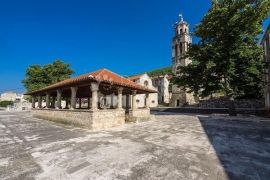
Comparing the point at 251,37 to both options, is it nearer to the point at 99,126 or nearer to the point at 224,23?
the point at 224,23

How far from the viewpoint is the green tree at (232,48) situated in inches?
598

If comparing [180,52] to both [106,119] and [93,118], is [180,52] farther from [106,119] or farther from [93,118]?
[93,118]

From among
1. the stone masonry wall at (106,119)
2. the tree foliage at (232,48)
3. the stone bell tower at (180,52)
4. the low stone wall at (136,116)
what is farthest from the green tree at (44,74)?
the tree foliage at (232,48)

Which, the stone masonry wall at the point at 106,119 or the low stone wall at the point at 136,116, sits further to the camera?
the low stone wall at the point at 136,116

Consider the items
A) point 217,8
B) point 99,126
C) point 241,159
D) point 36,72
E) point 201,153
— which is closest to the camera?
point 241,159

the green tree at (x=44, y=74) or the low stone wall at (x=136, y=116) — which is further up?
the green tree at (x=44, y=74)

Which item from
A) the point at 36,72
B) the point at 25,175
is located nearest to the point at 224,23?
the point at 25,175

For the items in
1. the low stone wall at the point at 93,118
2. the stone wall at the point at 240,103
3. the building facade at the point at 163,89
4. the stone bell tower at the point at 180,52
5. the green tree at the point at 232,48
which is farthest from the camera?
the building facade at the point at 163,89

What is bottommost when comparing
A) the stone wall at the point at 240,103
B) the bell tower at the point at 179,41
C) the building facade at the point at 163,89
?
Answer: the stone wall at the point at 240,103

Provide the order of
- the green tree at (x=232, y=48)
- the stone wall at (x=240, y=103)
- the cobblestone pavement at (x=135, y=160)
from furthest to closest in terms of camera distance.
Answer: the stone wall at (x=240, y=103), the green tree at (x=232, y=48), the cobblestone pavement at (x=135, y=160)

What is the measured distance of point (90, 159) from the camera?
4895 millimetres

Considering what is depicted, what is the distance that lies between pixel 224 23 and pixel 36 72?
34.9m

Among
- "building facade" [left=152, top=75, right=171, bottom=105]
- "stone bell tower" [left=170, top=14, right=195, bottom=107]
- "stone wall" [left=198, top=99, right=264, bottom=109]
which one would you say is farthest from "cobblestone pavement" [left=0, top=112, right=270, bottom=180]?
"building facade" [left=152, top=75, right=171, bottom=105]

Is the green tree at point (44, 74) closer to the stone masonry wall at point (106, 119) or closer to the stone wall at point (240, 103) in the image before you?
the stone masonry wall at point (106, 119)
